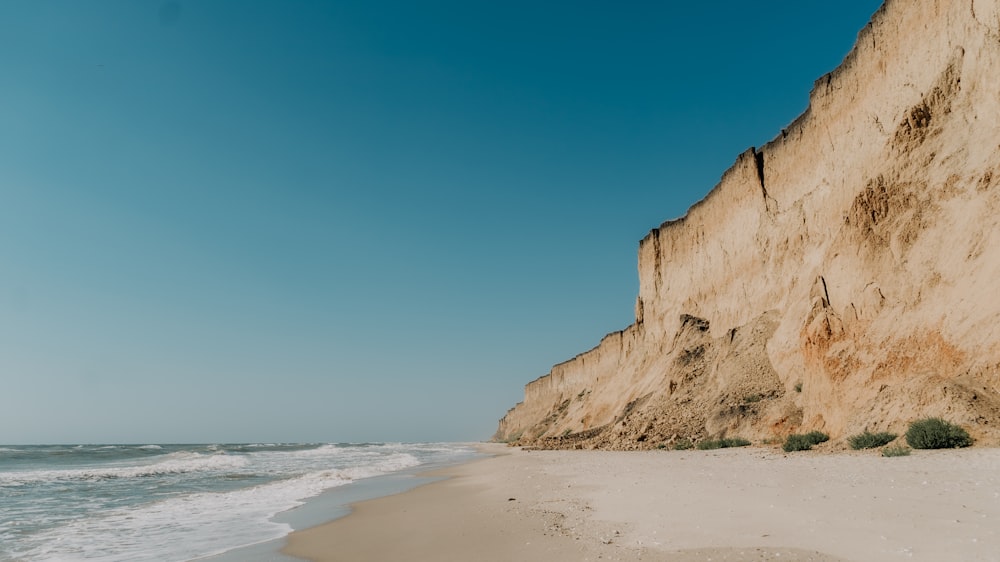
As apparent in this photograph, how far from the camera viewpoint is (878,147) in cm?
1723

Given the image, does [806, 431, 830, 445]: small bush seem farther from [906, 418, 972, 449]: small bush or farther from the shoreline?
the shoreline

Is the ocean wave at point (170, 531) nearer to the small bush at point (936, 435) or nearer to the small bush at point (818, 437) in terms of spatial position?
the small bush at point (936, 435)

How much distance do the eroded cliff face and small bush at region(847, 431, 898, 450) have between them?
0.68 metres

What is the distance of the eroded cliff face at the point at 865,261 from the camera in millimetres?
12398

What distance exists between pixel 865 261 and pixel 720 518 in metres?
13.1

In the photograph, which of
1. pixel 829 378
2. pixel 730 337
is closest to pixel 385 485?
pixel 829 378

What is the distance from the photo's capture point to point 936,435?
399 inches

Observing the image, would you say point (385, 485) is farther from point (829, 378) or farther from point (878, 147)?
point (878, 147)

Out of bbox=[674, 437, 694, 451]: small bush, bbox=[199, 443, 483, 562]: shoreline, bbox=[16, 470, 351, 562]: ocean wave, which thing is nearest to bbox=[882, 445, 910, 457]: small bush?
bbox=[674, 437, 694, 451]: small bush

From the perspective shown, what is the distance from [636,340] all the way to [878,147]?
24.3 meters

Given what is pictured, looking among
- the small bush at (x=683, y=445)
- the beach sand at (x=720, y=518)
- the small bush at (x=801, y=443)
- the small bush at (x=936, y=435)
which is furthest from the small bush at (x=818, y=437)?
the small bush at (x=683, y=445)

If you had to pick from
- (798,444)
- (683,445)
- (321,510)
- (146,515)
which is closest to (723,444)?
(683,445)

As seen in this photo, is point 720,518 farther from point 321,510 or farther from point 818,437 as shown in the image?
point 818,437

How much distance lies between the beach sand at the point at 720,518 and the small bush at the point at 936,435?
74 cm
